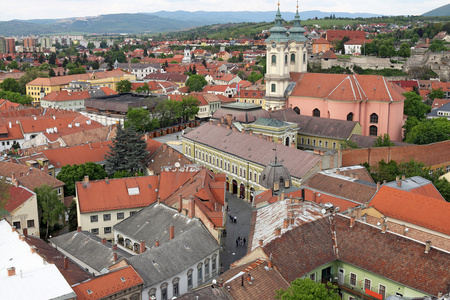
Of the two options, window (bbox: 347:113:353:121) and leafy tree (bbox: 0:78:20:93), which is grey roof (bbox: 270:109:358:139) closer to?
window (bbox: 347:113:353:121)

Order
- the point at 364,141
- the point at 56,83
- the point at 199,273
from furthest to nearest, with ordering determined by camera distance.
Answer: the point at 56,83
the point at 364,141
the point at 199,273

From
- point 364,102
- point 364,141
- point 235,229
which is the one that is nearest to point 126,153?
point 235,229

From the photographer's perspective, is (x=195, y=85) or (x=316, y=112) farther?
(x=195, y=85)

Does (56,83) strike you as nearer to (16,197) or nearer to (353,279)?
(16,197)

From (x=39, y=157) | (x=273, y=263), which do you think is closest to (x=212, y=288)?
(x=273, y=263)

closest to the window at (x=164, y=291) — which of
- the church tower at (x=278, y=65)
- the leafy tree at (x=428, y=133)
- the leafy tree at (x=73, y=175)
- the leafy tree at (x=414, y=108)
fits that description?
the leafy tree at (x=73, y=175)

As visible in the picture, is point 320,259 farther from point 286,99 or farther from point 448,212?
point 286,99
